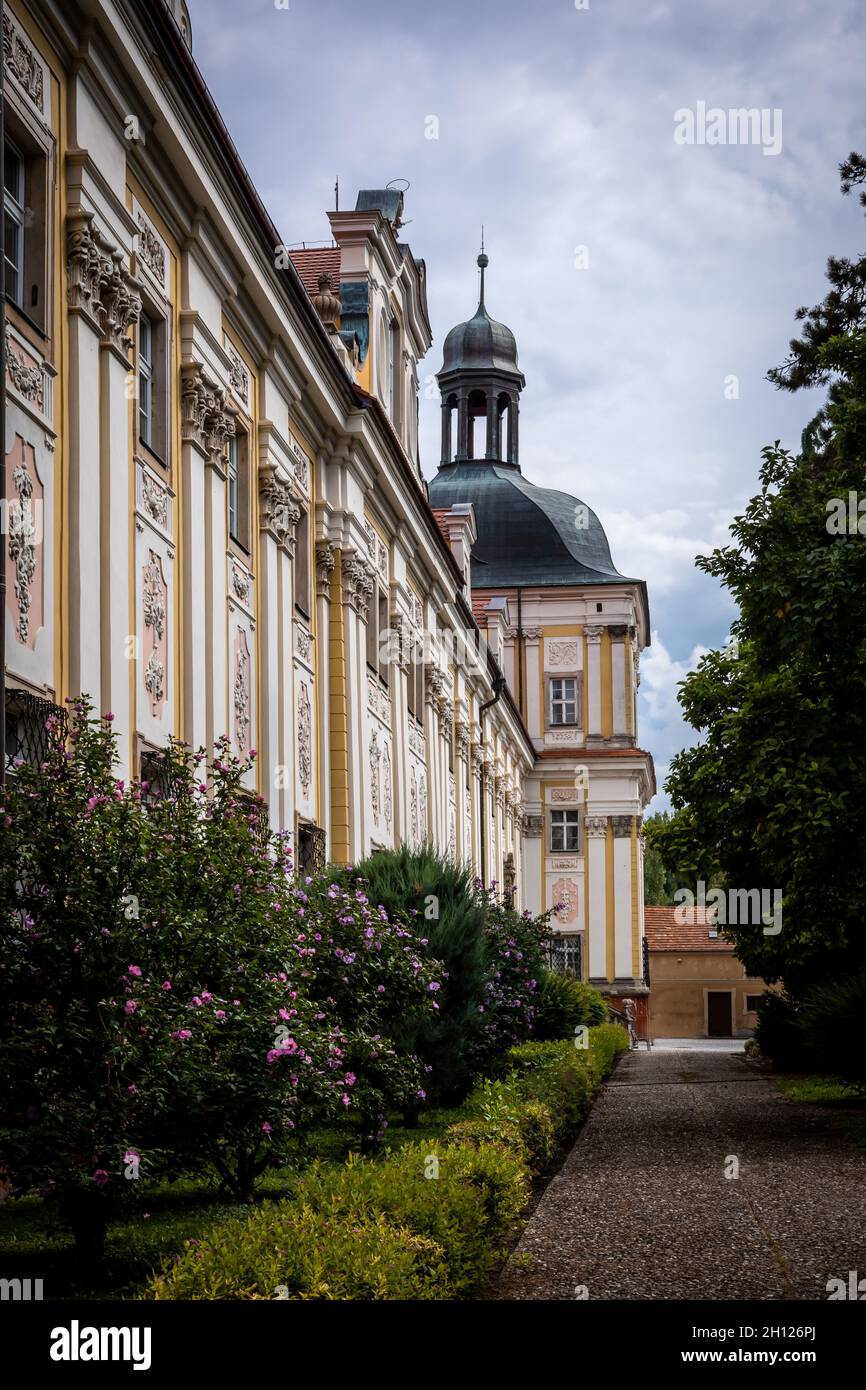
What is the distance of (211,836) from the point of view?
10.1 meters

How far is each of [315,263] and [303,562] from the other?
23.8 feet

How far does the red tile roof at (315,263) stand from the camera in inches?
1083

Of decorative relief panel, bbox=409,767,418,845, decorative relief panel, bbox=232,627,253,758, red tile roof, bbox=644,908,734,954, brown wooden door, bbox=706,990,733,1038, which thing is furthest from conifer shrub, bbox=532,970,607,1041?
brown wooden door, bbox=706,990,733,1038

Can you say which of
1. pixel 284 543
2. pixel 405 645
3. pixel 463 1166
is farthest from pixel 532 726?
pixel 463 1166

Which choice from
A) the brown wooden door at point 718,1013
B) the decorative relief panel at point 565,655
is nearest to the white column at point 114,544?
the decorative relief panel at point 565,655

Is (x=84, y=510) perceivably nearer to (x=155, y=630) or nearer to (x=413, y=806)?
(x=155, y=630)

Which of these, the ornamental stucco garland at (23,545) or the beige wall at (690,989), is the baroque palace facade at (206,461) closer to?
the ornamental stucco garland at (23,545)

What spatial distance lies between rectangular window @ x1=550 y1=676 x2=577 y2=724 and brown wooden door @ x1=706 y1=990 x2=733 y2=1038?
14.0m

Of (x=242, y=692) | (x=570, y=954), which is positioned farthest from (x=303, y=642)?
(x=570, y=954)

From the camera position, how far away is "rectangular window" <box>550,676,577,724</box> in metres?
61.7

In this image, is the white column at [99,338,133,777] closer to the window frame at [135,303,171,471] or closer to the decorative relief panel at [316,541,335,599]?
the window frame at [135,303,171,471]

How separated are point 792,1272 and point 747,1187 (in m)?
3.95

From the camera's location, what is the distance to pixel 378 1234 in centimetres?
789

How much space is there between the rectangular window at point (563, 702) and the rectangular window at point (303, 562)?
38743 mm
